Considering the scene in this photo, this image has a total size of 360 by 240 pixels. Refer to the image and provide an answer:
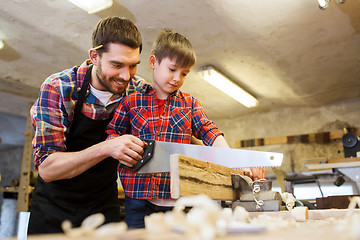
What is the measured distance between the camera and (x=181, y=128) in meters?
1.65

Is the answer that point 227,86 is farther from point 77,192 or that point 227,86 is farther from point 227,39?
point 77,192

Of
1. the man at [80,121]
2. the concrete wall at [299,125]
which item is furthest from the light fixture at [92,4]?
the concrete wall at [299,125]

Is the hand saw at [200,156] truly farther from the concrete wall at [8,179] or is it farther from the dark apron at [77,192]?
the concrete wall at [8,179]

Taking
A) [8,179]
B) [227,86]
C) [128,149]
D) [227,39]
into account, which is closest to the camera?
[128,149]

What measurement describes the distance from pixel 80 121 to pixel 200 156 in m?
0.65

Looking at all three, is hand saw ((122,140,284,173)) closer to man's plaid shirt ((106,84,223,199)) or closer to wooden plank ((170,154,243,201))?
wooden plank ((170,154,243,201))

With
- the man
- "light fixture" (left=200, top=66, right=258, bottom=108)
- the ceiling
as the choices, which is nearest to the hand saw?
the man

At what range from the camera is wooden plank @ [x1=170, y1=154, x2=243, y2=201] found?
97cm

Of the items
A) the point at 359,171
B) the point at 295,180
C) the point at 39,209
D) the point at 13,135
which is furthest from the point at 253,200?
the point at 13,135

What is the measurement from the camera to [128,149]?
1306mm

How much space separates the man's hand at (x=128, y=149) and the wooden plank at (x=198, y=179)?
308 millimetres

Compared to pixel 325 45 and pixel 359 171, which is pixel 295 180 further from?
pixel 325 45

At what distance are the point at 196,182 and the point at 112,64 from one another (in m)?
0.81

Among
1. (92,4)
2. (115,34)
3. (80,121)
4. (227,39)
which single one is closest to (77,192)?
(80,121)
